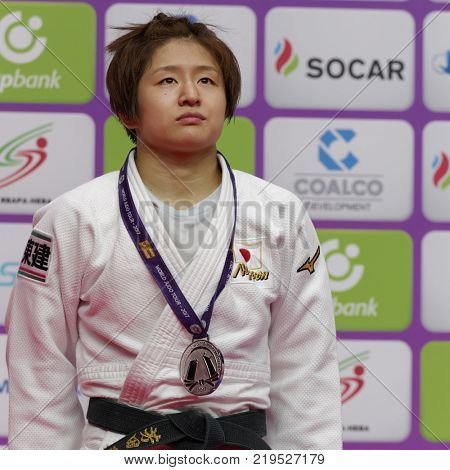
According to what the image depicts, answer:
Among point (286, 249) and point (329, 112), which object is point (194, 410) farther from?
point (329, 112)

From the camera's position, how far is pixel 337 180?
231 centimetres

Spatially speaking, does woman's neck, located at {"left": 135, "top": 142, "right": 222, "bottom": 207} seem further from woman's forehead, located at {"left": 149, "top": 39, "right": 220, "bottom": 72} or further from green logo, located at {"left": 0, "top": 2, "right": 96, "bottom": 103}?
green logo, located at {"left": 0, "top": 2, "right": 96, "bottom": 103}

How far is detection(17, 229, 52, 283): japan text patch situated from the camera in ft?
5.69

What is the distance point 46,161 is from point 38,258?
0.59 m

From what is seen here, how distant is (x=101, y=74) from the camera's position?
7.45ft

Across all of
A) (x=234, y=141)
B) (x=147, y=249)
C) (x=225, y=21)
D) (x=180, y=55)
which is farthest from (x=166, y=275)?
(x=225, y=21)

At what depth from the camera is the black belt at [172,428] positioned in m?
1.64

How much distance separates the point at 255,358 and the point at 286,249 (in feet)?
0.68

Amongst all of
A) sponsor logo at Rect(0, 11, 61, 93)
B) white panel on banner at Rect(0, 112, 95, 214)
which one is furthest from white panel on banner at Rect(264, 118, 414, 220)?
sponsor logo at Rect(0, 11, 61, 93)

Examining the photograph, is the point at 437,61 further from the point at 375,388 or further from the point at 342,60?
the point at 375,388

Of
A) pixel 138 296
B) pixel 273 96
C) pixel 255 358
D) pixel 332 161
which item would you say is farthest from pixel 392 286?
pixel 138 296

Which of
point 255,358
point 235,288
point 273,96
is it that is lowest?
point 255,358

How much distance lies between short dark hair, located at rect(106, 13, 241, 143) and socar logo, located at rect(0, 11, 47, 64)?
1.65 feet

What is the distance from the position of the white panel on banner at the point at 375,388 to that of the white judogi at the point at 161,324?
0.54 m
